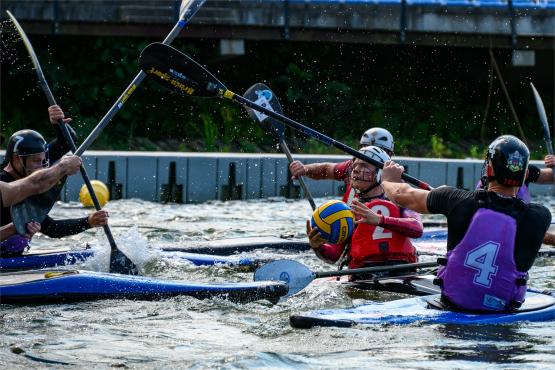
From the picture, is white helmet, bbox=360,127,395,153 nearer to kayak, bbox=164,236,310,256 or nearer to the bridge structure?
kayak, bbox=164,236,310,256

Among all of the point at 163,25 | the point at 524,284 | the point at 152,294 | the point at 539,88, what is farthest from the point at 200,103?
the point at 524,284

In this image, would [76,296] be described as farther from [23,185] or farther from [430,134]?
[430,134]

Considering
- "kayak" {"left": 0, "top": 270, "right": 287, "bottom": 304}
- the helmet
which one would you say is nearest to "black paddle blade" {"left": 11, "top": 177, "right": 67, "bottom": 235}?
"kayak" {"left": 0, "top": 270, "right": 287, "bottom": 304}

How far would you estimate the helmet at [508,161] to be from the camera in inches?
223

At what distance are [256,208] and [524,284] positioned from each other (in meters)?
7.52

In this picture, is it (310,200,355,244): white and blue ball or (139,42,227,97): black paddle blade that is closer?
(310,200,355,244): white and blue ball

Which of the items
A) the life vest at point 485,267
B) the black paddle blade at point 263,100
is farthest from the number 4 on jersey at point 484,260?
the black paddle blade at point 263,100

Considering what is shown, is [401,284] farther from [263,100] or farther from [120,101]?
[120,101]

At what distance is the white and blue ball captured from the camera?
696 centimetres

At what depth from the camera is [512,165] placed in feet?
18.6

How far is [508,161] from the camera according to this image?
18.6 feet

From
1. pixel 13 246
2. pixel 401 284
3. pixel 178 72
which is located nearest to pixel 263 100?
pixel 178 72

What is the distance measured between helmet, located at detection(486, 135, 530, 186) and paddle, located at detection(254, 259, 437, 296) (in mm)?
1445

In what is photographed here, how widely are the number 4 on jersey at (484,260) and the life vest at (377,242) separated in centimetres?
136
